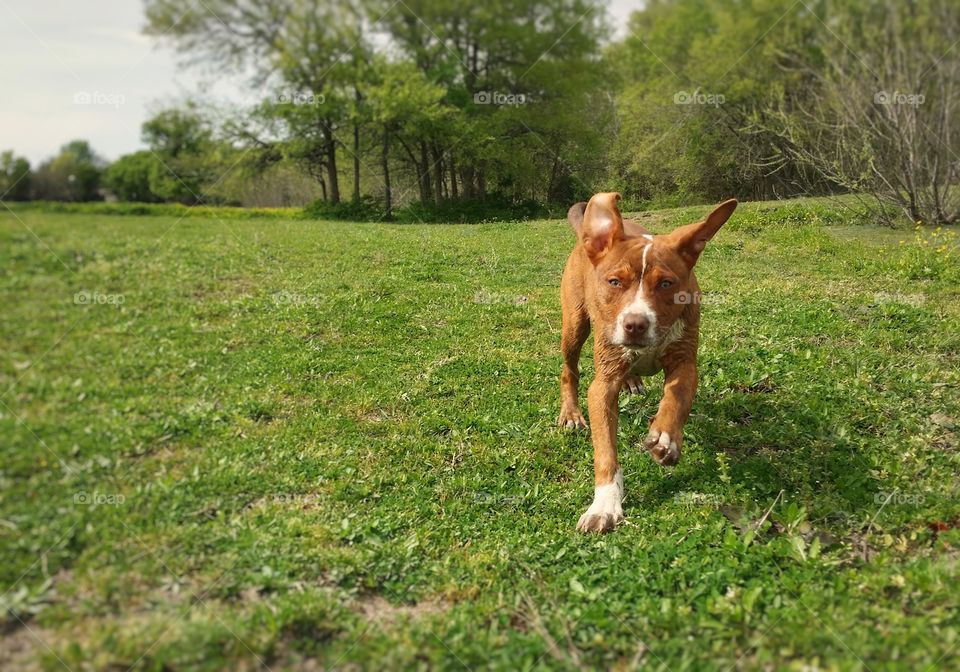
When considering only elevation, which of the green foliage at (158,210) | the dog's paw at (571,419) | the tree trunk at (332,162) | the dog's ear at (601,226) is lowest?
the dog's paw at (571,419)

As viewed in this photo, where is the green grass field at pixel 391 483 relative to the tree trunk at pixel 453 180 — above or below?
below

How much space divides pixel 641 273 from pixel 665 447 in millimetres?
1257

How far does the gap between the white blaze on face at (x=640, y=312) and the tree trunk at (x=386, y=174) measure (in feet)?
9.09

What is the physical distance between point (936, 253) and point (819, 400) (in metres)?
7.63

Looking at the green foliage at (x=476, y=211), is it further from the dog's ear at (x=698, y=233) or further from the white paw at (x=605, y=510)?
the white paw at (x=605, y=510)

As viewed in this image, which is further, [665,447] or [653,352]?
[653,352]

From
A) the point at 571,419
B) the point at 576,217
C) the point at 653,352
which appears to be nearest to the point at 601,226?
the point at 653,352

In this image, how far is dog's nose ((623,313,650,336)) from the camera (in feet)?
15.2

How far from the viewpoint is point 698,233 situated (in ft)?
16.3

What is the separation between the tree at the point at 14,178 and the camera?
255 cm

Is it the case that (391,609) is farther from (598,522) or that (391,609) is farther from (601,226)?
(601,226)

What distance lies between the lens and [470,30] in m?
6.73

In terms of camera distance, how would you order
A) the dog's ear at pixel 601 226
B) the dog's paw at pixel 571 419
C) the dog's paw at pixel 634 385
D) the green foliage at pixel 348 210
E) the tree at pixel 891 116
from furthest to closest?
the tree at pixel 891 116
the dog's paw at pixel 634 385
the dog's paw at pixel 571 419
the green foliage at pixel 348 210
the dog's ear at pixel 601 226

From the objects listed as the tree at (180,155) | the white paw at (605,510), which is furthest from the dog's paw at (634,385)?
the tree at (180,155)
